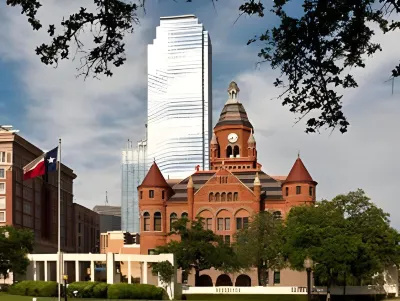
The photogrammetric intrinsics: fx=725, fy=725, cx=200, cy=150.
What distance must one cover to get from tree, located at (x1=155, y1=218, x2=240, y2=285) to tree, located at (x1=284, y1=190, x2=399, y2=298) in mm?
8903

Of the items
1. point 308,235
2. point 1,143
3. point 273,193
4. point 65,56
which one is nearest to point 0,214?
point 1,143

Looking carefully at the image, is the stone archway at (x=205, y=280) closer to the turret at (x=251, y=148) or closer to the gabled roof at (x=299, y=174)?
the gabled roof at (x=299, y=174)

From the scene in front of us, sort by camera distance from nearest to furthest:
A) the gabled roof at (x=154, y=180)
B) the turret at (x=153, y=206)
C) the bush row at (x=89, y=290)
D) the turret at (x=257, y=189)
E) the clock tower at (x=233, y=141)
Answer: the bush row at (x=89, y=290)
the turret at (x=257, y=189)
the turret at (x=153, y=206)
the gabled roof at (x=154, y=180)
the clock tower at (x=233, y=141)

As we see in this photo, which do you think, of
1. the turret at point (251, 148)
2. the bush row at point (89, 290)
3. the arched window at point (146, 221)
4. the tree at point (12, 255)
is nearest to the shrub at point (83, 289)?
the bush row at point (89, 290)

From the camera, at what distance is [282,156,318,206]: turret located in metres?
104

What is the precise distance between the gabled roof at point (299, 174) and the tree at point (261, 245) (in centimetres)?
1667

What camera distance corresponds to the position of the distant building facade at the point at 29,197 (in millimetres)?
110000

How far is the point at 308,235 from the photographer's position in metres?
70.2

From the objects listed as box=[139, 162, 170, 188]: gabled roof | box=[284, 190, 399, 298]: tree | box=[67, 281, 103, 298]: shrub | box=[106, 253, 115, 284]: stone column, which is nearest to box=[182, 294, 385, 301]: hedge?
box=[284, 190, 399, 298]: tree

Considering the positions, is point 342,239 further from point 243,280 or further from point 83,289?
point 243,280

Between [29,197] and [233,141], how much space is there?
35.4 metres

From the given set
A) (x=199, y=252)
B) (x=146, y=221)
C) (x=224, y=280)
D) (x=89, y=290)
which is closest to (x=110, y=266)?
(x=89, y=290)

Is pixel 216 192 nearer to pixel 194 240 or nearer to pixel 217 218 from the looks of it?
pixel 217 218

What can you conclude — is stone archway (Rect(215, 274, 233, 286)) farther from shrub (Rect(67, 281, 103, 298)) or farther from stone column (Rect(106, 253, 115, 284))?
shrub (Rect(67, 281, 103, 298))
